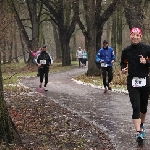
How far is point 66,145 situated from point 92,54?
16765 mm

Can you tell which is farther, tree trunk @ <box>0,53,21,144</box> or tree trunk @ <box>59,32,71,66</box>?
tree trunk @ <box>59,32,71,66</box>

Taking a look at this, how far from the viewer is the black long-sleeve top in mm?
7219

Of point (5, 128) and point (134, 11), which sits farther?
point (134, 11)

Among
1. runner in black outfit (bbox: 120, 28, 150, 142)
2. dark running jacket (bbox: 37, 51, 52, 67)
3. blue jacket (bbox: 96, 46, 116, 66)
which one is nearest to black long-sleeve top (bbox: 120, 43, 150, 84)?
runner in black outfit (bbox: 120, 28, 150, 142)

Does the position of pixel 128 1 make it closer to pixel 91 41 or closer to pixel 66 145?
pixel 91 41

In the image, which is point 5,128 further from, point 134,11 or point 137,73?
point 134,11

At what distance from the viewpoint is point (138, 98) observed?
7215 millimetres

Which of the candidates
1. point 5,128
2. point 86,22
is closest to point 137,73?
point 5,128

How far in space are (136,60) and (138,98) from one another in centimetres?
72

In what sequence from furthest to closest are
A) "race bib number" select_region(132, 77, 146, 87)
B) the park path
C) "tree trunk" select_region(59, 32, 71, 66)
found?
"tree trunk" select_region(59, 32, 71, 66) < the park path < "race bib number" select_region(132, 77, 146, 87)

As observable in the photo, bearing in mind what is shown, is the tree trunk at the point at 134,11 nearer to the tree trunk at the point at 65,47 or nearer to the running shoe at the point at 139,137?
the tree trunk at the point at 65,47

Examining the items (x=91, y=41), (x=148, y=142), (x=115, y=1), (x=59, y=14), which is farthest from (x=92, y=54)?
(x=148, y=142)

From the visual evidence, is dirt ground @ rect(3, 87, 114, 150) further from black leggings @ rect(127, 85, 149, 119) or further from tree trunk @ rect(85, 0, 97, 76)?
tree trunk @ rect(85, 0, 97, 76)

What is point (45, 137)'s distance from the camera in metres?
7.28
